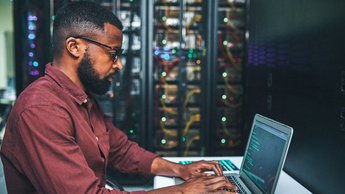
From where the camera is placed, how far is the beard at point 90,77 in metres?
1.03

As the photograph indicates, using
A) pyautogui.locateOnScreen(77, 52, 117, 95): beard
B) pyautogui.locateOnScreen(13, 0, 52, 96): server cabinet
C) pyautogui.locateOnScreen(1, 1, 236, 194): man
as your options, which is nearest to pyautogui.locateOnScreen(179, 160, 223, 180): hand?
pyautogui.locateOnScreen(1, 1, 236, 194): man

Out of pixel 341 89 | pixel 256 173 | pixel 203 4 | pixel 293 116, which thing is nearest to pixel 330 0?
pixel 341 89

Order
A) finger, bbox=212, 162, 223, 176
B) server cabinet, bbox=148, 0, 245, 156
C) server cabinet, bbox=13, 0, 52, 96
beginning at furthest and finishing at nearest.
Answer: server cabinet, bbox=148, 0, 245, 156 → server cabinet, bbox=13, 0, 52, 96 → finger, bbox=212, 162, 223, 176

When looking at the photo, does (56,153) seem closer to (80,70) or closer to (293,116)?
(80,70)

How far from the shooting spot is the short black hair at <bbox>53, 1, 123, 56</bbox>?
1.02 m

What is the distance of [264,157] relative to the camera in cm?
95

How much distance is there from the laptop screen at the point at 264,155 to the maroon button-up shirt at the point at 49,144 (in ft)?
1.77

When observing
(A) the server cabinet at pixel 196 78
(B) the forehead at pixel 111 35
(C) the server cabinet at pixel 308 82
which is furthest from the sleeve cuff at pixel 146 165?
(A) the server cabinet at pixel 196 78

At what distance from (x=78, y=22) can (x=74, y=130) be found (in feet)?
1.48

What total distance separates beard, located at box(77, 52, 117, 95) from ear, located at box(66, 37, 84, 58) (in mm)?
28

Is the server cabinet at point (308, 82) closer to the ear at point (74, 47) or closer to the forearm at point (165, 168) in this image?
the forearm at point (165, 168)

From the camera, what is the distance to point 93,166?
1026 mm

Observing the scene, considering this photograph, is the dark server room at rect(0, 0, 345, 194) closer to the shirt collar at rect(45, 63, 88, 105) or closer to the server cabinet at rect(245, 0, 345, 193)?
the server cabinet at rect(245, 0, 345, 193)

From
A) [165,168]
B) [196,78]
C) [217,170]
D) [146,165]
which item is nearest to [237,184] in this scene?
[217,170]
